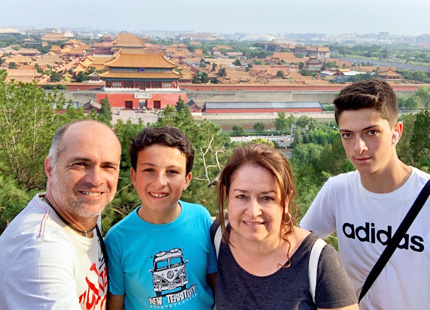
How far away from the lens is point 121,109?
1723 centimetres

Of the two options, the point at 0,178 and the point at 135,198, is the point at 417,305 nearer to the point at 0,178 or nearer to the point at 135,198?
the point at 135,198

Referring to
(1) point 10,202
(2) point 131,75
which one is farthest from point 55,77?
(1) point 10,202

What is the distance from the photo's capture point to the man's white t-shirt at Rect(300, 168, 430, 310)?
1089 millimetres

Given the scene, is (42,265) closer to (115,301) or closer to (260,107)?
(115,301)

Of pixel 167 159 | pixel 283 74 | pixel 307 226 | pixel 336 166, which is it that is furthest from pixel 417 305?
pixel 283 74

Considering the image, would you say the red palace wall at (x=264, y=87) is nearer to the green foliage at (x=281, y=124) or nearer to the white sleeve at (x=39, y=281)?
the green foliage at (x=281, y=124)

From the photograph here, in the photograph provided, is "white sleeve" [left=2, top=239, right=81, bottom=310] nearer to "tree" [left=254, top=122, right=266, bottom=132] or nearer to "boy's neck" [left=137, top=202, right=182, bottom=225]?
"boy's neck" [left=137, top=202, right=182, bottom=225]

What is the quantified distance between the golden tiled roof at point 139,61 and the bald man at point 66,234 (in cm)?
Result: 1625

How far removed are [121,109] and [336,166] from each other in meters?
11.2

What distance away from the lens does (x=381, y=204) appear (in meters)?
1.14

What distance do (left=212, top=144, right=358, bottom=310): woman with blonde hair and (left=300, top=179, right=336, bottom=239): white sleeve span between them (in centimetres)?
27

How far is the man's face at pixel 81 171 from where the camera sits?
1010mm

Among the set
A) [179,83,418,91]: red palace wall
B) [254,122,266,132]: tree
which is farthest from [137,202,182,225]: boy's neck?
[179,83,418,91]: red palace wall

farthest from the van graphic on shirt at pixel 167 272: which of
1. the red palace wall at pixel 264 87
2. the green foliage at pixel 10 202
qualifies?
the red palace wall at pixel 264 87
